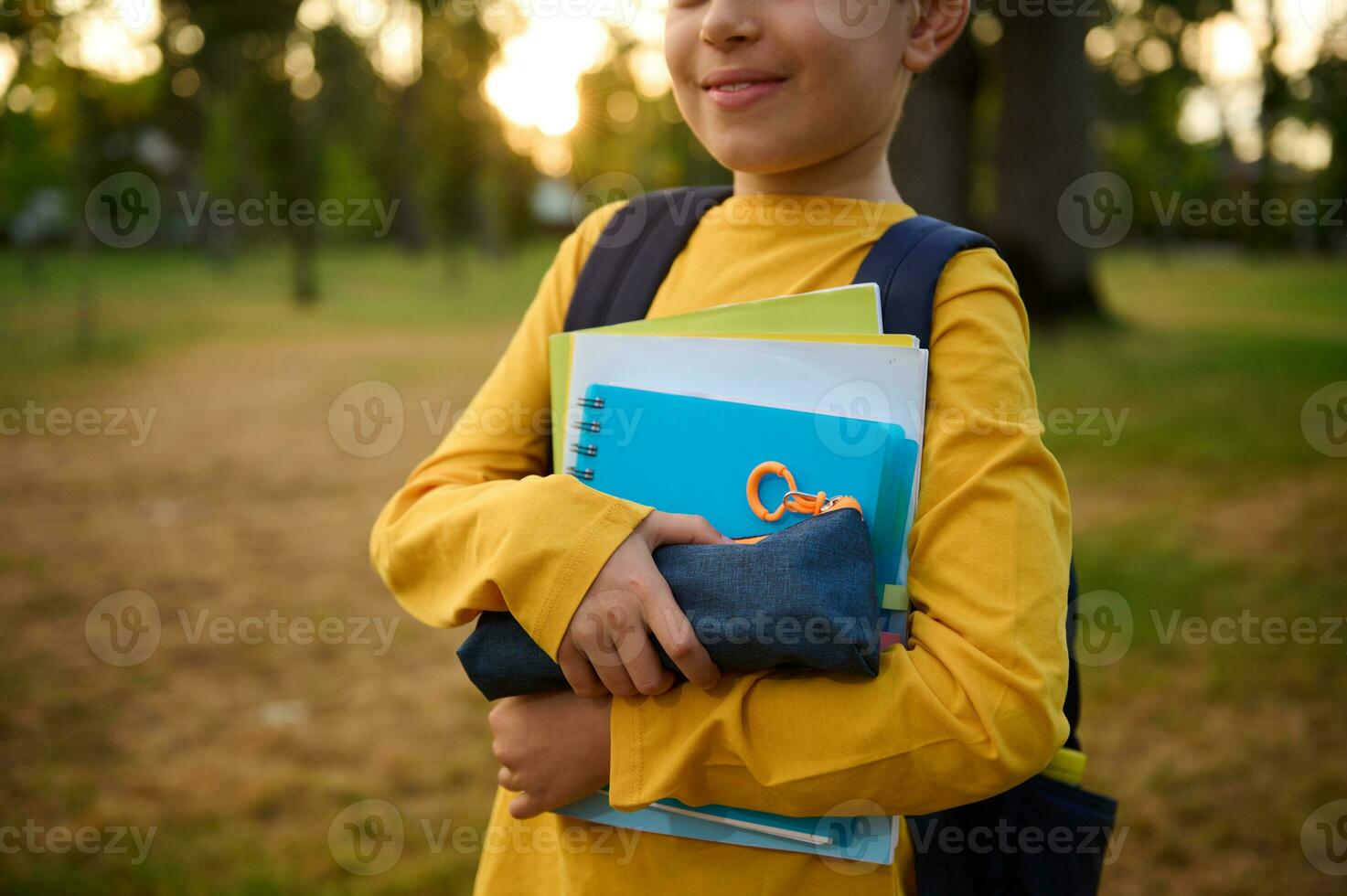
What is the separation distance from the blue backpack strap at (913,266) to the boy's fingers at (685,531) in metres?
0.35

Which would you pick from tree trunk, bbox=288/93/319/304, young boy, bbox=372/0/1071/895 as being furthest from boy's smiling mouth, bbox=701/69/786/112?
tree trunk, bbox=288/93/319/304

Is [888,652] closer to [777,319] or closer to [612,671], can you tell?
[612,671]

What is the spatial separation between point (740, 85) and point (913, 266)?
36cm

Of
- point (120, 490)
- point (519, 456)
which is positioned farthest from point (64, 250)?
point (519, 456)

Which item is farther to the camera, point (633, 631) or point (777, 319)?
point (777, 319)

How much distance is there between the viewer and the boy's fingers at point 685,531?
3.85 feet

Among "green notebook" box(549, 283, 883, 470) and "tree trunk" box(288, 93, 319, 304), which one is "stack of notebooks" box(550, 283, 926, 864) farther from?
"tree trunk" box(288, 93, 319, 304)

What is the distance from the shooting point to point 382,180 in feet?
139

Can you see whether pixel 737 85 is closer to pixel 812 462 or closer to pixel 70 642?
pixel 812 462

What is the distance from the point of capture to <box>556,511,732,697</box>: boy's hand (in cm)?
108

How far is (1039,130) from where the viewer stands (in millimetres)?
11031

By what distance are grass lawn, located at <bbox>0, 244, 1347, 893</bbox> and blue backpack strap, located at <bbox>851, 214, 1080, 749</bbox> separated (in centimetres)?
256

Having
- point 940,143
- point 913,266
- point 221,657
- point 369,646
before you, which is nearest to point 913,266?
point 913,266

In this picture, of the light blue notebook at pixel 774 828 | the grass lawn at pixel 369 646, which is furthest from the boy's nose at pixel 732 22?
the grass lawn at pixel 369 646
